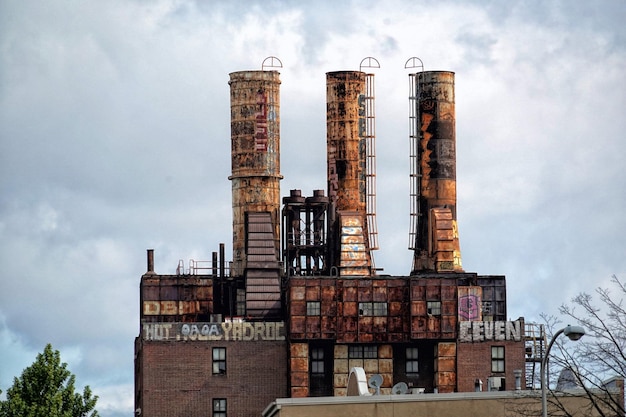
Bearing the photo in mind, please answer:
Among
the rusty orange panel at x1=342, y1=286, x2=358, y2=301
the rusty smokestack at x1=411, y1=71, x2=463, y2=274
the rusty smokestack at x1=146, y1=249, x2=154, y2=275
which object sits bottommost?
the rusty orange panel at x1=342, y1=286, x2=358, y2=301

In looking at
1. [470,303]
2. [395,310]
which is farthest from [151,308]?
[470,303]

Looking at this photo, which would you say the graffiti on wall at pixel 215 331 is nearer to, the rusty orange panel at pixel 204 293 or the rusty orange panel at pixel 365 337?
the rusty orange panel at pixel 204 293

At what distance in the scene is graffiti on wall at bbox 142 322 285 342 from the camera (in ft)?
396

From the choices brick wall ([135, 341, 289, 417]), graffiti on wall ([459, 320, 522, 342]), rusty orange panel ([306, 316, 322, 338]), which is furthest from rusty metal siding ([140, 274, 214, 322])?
graffiti on wall ([459, 320, 522, 342])

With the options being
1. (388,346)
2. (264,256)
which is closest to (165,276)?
(264,256)

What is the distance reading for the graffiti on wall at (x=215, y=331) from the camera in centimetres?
12062

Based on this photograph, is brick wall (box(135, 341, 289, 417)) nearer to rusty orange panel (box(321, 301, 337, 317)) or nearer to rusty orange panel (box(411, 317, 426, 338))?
rusty orange panel (box(321, 301, 337, 317))

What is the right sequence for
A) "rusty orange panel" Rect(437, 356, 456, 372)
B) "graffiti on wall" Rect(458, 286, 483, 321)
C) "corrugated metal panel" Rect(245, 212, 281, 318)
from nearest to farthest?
"rusty orange panel" Rect(437, 356, 456, 372), "graffiti on wall" Rect(458, 286, 483, 321), "corrugated metal panel" Rect(245, 212, 281, 318)

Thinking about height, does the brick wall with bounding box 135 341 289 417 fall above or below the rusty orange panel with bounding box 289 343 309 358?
below

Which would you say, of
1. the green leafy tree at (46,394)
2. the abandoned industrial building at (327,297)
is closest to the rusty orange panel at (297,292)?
the abandoned industrial building at (327,297)

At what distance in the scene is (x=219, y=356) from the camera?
396ft

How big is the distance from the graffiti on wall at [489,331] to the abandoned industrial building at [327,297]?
0.08m

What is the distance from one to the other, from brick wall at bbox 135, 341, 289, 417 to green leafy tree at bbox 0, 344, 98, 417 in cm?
2085

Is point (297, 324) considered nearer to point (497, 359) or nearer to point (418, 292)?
point (418, 292)
